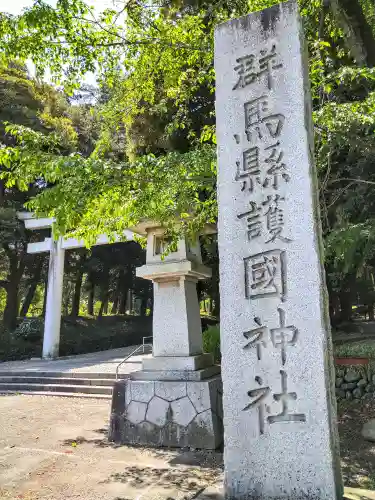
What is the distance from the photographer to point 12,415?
6.99 m

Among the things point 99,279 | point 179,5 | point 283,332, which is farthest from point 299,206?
point 99,279

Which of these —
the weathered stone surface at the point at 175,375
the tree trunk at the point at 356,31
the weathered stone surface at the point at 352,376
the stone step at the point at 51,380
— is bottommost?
the stone step at the point at 51,380

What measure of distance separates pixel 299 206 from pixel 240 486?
1846 mm

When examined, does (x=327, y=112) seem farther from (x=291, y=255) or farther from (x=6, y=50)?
(x=6, y=50)

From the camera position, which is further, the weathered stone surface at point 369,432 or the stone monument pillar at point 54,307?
the stone monument pillar at point 54,307

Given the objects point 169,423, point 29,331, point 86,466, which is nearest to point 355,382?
point 169,423

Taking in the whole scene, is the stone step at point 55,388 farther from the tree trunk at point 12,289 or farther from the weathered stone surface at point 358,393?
the tree trunk at point 12,289

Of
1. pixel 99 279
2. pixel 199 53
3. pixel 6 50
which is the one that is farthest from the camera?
pixel 99 279

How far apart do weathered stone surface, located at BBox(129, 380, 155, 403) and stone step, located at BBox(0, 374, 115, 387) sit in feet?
12.0

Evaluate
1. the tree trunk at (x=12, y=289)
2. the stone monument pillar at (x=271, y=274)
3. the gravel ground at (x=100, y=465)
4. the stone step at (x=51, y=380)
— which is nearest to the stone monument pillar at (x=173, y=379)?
the gravel ground at (x=100, y=465)

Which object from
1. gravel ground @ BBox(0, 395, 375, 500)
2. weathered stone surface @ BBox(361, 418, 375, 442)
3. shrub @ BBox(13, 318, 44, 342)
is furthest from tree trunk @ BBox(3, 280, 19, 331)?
weathered stone surface @ BBox(361, 418, 375, 442)

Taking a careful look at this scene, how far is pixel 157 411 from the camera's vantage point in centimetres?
521

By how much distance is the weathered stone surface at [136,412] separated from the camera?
208 inches

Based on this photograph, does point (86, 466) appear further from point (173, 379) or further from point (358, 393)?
point (358, 393)
